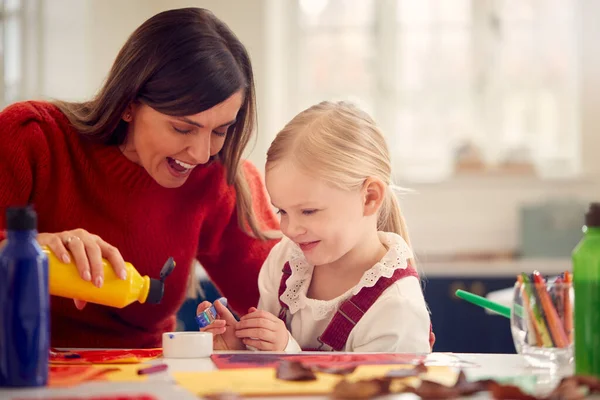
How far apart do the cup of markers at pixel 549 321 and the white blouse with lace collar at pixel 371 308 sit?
258 millimetres

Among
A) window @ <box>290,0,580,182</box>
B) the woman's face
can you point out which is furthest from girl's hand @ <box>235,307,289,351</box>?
window @ <box>290,0,580,182</box>

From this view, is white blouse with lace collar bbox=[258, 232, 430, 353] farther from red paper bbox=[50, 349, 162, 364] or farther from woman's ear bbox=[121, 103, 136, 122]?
woman's ear bbox=[121, 103, 136, 122]

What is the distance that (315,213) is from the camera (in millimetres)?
1495

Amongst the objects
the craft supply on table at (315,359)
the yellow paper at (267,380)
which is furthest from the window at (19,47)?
the yellow paper at (267,380)

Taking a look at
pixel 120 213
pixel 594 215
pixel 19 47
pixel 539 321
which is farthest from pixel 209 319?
pixel 19 47

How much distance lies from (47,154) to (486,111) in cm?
303

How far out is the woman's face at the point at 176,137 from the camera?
5.29ft

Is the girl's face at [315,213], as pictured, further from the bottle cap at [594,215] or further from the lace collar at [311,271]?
the bottle cap at [594,215]

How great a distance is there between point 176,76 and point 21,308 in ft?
2.30

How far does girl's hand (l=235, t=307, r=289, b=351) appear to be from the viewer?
140 cm

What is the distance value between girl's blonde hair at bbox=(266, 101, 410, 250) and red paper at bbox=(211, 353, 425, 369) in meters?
0.38

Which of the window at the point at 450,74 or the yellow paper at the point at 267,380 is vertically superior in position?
the window at the point at 450,74

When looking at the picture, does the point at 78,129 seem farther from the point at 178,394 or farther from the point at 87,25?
the point at 87,25

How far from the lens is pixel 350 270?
5.16 feet
